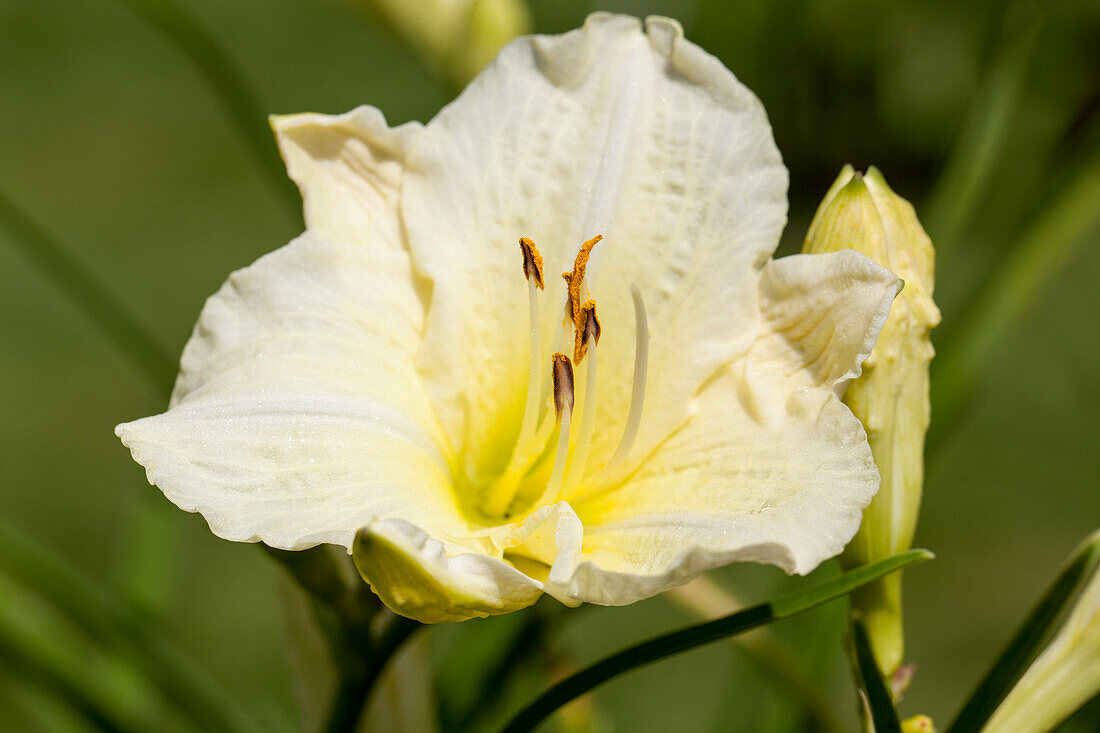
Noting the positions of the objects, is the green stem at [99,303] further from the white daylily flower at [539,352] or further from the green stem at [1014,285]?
the green stem at [1014,285]

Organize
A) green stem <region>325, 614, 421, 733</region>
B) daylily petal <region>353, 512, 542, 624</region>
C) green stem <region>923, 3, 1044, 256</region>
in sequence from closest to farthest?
daylily petal <region>353, 512, 542, 624</region> < green stem <region>325, 614, 421, 733</region> < green stem <region>923, 3, 1044, 256</region>

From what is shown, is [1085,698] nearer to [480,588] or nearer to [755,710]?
[480,588]

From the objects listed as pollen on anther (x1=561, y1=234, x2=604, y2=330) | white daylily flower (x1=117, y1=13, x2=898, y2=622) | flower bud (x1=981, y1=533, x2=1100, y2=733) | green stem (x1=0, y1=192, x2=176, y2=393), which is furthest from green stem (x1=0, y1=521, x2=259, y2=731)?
flower bud (x1=981, y1=533, x2=1100, y2=733)

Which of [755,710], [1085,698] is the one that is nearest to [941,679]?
[755,710]

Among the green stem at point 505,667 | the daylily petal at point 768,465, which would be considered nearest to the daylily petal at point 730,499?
the daylily petal at point 768,465

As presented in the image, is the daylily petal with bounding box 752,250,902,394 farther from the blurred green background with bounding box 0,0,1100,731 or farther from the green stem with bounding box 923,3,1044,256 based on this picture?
the blurred green background with bounding box 0,0,1100,731

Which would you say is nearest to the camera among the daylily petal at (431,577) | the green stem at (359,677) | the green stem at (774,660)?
the daylily petal at (431,577)

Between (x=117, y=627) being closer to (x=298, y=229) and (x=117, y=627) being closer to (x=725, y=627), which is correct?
(x=725, y=627)
